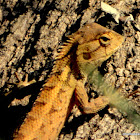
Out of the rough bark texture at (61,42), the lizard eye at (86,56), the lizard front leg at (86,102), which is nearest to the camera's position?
the rough bark texture at (61,42)

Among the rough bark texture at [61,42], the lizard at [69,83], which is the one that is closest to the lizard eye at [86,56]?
the lizard at [69,83]

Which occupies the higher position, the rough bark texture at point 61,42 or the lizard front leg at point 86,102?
the rough bark texture at point 61,42

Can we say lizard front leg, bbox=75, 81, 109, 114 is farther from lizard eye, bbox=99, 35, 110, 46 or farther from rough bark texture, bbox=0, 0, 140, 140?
lizard eye, bbox=99, 35, 110, 46

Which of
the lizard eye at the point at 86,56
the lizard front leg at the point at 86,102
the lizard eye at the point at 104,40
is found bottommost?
the lizard front leg at the point at 86,102

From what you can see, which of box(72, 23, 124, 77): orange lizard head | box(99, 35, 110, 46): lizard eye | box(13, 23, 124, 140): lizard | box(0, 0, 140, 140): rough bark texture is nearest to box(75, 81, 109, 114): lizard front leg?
box(13, 23, 124, 140): lizard

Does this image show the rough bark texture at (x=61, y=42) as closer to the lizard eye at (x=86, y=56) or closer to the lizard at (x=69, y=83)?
the lizard at (x=69, y=83)

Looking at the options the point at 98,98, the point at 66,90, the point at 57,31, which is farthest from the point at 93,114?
the point at 57,31
